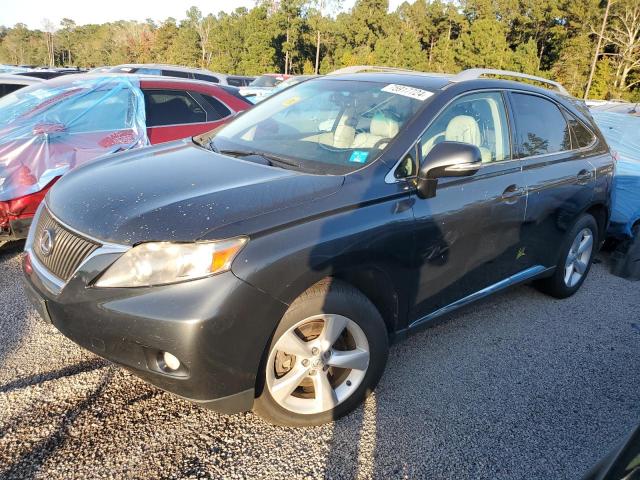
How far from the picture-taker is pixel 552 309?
4.32m

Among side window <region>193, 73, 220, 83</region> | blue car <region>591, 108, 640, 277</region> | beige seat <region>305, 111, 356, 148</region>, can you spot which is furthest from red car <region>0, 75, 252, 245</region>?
side window <region>193, 73, 220, 83</region>

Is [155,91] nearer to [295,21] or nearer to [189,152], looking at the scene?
[189,152]

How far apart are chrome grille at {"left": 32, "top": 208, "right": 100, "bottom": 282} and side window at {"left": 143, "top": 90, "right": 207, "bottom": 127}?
3.15m

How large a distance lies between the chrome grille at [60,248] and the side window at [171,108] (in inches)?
124

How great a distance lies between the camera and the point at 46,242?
8.49 feet

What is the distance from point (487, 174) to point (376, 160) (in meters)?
0.90

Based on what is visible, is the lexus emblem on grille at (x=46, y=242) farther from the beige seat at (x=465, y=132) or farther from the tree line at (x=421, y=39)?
the tree line at (x=421, y=39)

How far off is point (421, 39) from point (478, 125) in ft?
174

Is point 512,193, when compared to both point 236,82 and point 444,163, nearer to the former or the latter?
point 444,163

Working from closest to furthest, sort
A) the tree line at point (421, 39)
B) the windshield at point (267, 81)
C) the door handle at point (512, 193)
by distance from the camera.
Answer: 1. the door handle at point (512, 193)
2. the windshield at point (267, 81)
3. the tree line at point (421, 39)

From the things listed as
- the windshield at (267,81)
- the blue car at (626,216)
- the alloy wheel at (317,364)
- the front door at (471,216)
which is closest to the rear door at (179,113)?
the front door at (471,216)

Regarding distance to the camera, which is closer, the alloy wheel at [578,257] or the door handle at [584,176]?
the door handle at [584,176]

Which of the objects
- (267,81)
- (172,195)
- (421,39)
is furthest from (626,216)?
(421,39)

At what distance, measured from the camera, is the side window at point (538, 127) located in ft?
12.1
